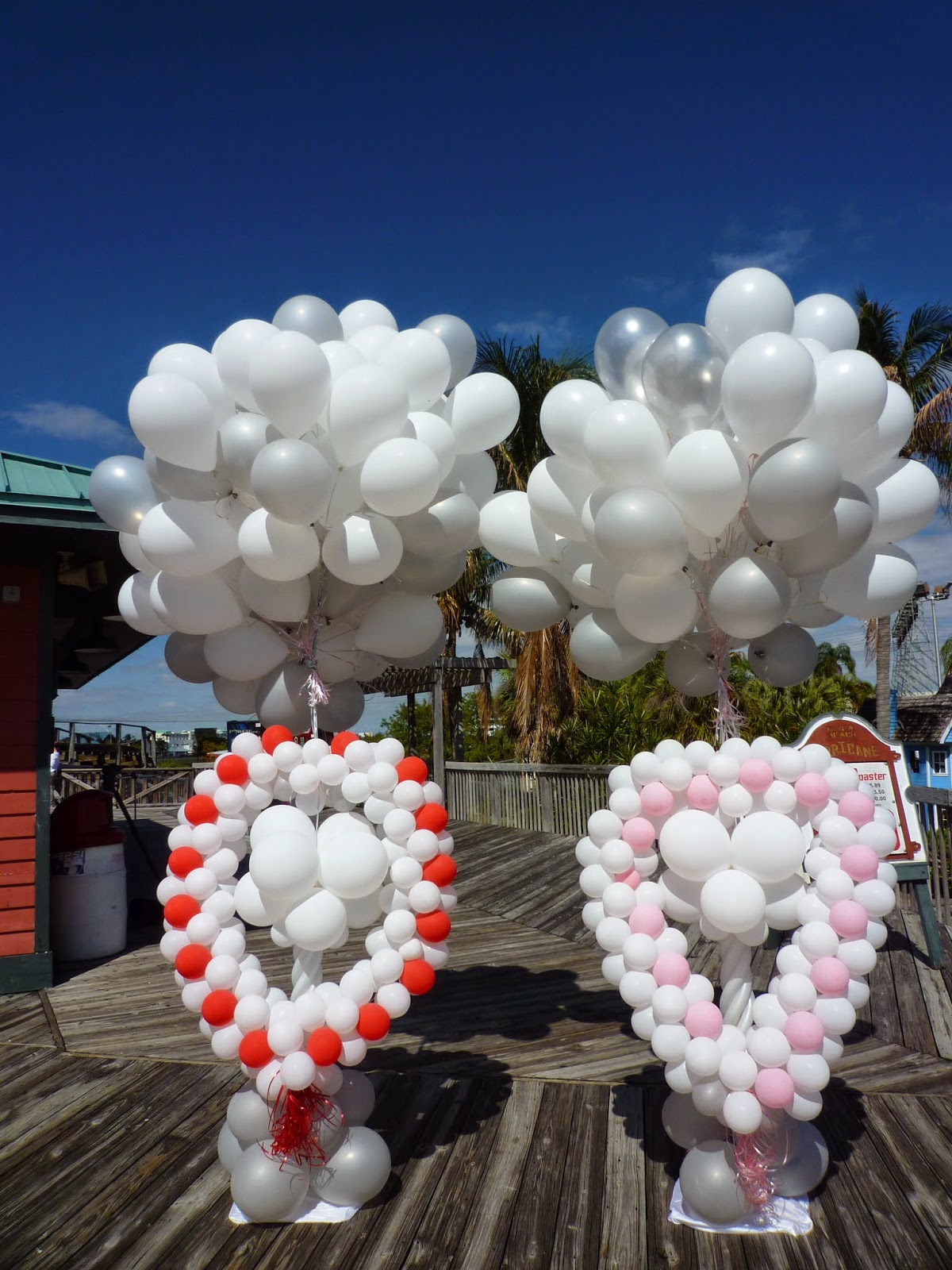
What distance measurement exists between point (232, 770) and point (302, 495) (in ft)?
3.09

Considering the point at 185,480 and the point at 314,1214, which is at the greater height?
the point at 185,480

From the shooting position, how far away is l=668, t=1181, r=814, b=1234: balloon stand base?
2.52m

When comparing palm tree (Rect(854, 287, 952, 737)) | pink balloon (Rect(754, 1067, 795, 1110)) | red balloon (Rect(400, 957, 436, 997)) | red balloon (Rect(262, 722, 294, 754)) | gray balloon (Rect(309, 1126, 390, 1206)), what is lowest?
A: gray balloon (Rect(309, 1126, 390, 1206))

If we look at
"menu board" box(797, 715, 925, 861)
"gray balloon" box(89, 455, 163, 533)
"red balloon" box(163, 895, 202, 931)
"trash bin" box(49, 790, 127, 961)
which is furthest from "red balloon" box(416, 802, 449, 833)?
"trash bin" box(49, 790, 127, 961)

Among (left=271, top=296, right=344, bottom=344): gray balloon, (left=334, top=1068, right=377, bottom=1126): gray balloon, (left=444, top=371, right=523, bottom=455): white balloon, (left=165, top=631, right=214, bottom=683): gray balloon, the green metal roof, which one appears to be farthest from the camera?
the green metal roof

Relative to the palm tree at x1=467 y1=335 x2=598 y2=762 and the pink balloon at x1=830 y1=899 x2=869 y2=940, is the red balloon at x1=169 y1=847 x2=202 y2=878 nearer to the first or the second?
the pink balloon at x1=830 y1=899 x2=869 y2=940

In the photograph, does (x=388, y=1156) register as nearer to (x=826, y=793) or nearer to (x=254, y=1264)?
(x=254, y=1264)

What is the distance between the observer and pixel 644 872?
272cm

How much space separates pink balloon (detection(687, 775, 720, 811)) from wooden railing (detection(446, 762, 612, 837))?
253 inches

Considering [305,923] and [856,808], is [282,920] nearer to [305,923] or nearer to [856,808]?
[305,923]

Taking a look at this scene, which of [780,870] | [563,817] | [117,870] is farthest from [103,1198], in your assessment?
[563,817]

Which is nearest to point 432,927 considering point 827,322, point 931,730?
point 827,322

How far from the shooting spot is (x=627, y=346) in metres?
2.87

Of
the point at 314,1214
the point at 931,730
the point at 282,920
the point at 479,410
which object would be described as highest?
the point at 479,410
